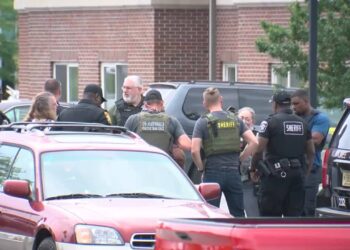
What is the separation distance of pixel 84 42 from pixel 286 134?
18.0m

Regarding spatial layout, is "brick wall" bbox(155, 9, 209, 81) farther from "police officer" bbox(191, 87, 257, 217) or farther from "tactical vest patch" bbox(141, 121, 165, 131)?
"police officer" bbox(191, 87, 257, 217)

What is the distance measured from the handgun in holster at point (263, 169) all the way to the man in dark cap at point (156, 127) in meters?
0.82

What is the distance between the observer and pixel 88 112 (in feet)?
46.8

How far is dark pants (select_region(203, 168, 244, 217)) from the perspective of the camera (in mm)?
13312

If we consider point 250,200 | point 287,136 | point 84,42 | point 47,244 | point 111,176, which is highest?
point 84,42

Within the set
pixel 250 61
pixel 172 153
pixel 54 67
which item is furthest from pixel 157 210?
pixel 54 67

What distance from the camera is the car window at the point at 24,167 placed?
36.3ft

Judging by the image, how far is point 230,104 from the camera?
19.5 meters

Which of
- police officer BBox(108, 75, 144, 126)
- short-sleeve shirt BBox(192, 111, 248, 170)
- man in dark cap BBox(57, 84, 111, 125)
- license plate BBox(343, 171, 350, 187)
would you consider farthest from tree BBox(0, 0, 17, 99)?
license plate BBox(343, 171, 350, 187)

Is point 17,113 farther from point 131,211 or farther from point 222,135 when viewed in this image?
point 131,211

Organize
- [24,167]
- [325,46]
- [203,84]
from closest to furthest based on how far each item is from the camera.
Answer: [24,167] < [325,46] < [203,84]

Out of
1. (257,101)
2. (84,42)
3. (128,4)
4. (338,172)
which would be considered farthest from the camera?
(84,42)

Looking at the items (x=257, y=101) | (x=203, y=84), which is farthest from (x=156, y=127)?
(x=257, y=101)

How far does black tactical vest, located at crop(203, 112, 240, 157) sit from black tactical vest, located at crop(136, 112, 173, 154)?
50 centimetres
